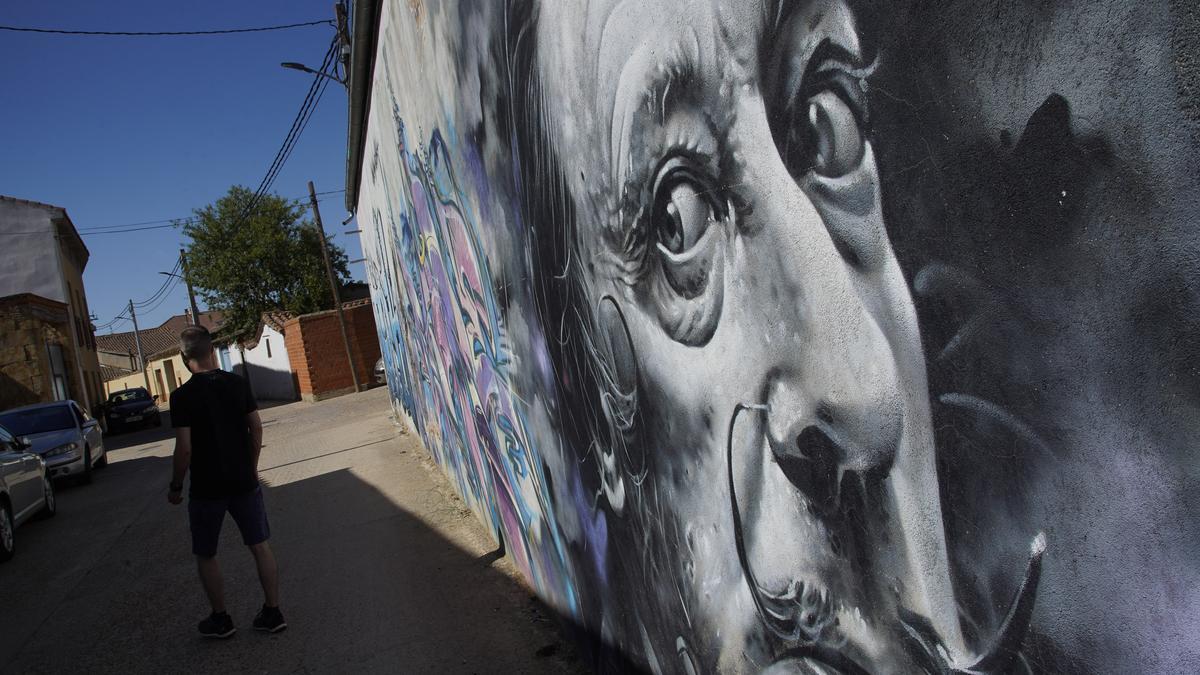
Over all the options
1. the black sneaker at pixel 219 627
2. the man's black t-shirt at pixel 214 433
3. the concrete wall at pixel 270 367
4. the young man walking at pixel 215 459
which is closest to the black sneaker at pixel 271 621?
the young man walking at pixel 215 459

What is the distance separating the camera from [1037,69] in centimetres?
95

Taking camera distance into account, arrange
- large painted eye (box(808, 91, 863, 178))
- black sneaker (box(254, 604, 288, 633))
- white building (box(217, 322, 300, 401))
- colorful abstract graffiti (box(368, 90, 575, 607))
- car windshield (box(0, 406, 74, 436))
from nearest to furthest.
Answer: large painted eye (box(808, 91, 863, 178))
colorful abstract graffiti (box(368, 90, 575, 607))
black sneaker (box(254, 604, 288, 633))
car windshield (box(0, 406, 74, 436))
white building (box(217, 322, 300, 401))

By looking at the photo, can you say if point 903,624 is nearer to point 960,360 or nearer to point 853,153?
point 960,360

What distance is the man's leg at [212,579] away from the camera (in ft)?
Result: 15.9

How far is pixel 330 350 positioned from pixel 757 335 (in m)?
28.6

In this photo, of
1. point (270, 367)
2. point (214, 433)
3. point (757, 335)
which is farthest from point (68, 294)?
point (757, 335)

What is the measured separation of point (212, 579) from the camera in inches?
192

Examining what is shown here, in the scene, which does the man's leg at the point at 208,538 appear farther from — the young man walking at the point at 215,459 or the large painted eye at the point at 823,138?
the large painted eye at the point at 823,138

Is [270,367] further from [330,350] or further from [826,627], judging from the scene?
[826,627]

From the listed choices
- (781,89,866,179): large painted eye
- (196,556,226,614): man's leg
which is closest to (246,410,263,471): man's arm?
(196,556,226,614): man's leg

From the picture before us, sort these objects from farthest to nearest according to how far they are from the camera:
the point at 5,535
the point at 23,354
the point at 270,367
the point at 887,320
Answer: the point at 270,367, the point at 23,354, the point at 5,535, the point at 887,320

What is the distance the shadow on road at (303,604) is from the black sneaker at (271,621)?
55 millimetres

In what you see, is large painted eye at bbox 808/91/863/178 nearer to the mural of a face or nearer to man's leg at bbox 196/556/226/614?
the mural of a face

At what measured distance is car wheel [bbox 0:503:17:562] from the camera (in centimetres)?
802
